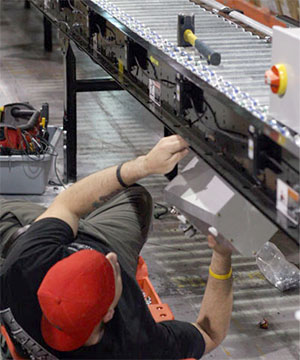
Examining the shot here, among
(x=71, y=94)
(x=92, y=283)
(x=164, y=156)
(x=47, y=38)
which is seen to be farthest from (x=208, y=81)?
(x=47, y=38)

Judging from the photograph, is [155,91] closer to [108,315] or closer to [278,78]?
[278,78]

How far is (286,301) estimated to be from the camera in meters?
3.95

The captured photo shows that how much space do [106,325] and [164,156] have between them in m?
0.56

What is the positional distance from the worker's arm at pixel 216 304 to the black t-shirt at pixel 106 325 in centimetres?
8

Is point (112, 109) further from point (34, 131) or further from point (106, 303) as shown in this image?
point (106, 303)

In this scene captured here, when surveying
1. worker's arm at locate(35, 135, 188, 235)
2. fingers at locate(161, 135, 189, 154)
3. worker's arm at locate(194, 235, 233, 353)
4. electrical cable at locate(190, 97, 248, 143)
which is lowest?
worker's arm at locate(194, 235, 233, 353)

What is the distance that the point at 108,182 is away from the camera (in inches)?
99.3

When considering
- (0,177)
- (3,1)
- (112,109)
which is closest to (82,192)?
(0,177)

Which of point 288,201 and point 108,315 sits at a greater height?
point 288,201

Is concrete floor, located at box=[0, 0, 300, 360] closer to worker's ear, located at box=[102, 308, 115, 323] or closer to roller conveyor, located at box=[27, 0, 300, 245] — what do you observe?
roller conveyor, located at box=[27, 0, 300, 245]

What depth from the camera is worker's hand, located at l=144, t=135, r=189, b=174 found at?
238 centimetres

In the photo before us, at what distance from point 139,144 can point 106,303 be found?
3.84m

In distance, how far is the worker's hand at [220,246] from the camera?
2.32 metres

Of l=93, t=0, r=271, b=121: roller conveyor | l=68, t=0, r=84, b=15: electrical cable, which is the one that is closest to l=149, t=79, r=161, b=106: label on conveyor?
l=93, t=0, r=271, b=121: roller conveyor
